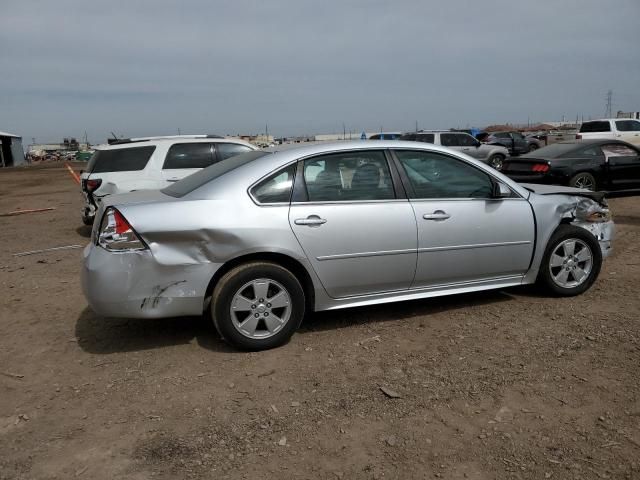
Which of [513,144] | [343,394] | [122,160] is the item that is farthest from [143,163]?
[513,144]

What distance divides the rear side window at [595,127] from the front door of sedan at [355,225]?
19991 millimetres

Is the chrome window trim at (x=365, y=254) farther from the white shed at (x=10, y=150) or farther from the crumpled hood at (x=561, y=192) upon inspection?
the white shed at (x=10, y=150)

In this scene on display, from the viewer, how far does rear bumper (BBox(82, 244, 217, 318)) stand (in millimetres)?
3666

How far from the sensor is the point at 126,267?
366cm

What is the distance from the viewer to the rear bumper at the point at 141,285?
367 cm

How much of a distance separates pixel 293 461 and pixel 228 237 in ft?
5.43

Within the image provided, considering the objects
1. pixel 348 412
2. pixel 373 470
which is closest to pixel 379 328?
pixel 348 412

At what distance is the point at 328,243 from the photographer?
3.98 m

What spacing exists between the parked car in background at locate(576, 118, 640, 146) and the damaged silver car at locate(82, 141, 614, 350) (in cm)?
1793

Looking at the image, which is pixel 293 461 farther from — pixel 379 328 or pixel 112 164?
pixel 112 164

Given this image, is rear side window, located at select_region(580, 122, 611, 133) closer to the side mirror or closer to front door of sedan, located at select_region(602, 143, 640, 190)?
front door of sedan, located at select_region(602, 143, 640, 190)

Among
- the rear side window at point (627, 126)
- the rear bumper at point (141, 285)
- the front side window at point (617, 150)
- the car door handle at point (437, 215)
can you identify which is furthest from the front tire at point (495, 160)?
the rear bumper at point (141, 285)

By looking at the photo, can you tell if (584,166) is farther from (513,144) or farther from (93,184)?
(513,144)

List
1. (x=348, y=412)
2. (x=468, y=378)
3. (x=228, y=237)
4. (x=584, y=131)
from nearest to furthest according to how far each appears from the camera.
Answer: (x=348, y=412) < (x=468, y=378) < (x=228, y=237) < (x=584, y=131)
